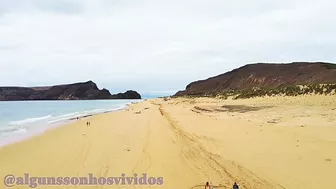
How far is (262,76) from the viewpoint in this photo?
92.1 metres

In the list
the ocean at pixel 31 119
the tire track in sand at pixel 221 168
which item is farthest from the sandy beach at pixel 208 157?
the ocean at pixel 31 119

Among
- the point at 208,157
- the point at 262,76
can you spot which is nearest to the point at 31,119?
the point at 208,157

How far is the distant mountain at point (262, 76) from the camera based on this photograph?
237 ft

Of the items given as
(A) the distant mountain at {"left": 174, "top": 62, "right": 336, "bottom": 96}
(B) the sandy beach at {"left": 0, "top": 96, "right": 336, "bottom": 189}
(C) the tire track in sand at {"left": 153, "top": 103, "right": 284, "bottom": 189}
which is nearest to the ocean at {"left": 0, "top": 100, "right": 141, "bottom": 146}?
(B) the sandy beach at {"left": 0, "top": 96, "right": 336, "bottom": 189}

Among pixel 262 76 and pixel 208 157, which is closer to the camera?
pixel 208 157

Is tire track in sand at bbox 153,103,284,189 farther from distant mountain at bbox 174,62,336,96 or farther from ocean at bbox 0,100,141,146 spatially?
distant mountain at bbox 174,62,336,96

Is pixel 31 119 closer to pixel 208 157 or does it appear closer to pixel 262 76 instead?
pixel 208 157

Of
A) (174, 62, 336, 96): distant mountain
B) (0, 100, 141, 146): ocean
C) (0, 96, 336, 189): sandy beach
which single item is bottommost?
(0, 100, 141, 146): ocean

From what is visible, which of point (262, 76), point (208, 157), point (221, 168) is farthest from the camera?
point (262, 76)

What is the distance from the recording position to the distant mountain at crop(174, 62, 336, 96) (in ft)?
237

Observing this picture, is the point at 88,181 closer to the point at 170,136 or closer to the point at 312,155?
the point at 312,155

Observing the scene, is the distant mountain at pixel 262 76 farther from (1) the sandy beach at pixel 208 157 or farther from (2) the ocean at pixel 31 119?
(1) the sandy beach at pixel 208 157

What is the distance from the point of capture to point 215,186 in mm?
6332

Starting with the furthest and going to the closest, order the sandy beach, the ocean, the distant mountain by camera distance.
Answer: the distant mountain → the ocean → the sandy beach
